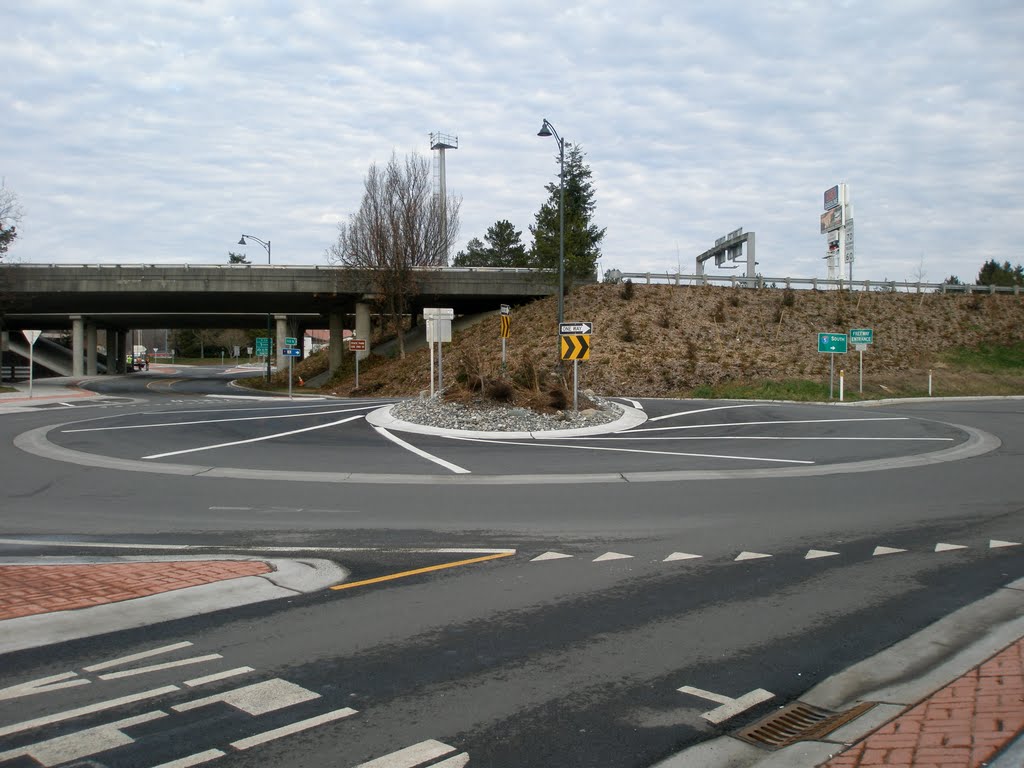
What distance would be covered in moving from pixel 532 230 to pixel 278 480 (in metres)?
36.7

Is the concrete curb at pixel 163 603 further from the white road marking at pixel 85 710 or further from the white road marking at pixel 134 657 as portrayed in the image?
the white road marking at pixel 85 710

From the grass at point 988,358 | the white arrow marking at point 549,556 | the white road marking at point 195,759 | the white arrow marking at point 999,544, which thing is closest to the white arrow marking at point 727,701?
the white road marking at point 195,759

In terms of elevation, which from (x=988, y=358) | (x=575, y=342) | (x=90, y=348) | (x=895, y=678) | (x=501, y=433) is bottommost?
(x=501, y=433)

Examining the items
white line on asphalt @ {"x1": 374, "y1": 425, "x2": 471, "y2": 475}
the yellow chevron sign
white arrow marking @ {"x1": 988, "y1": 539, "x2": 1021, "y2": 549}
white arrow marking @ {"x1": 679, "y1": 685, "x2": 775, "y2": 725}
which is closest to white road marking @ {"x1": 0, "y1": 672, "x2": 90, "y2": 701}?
white arrow marking @ {"x1": 679, "y1": 685, "x2": 775, "y2": 725}

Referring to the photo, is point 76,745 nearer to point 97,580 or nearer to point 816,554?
point 97,580

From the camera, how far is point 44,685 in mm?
4793

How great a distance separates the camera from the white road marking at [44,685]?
4672mm

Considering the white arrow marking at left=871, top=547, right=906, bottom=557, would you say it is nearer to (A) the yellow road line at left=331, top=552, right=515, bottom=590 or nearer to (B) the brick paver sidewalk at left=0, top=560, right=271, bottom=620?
(A) the yellow road line at left=331, top=552, right=515, bottom=590

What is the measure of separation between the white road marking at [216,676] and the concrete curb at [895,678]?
2.67 meters

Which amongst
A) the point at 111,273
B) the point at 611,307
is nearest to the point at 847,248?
the point at 611,307

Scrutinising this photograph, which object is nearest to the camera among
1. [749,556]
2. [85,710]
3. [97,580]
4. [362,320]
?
[85,710]

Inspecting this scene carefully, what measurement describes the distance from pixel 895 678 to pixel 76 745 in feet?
15.4

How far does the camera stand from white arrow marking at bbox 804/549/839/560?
8.04m

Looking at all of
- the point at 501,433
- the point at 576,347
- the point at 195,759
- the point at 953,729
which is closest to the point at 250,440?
the point at 501,433
